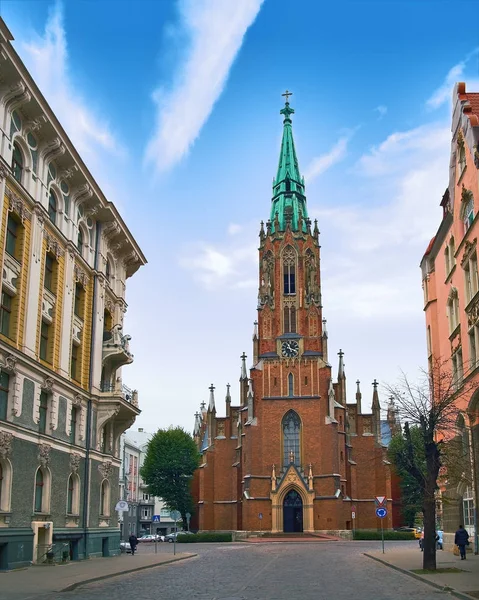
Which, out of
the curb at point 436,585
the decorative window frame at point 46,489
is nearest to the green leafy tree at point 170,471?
the decorative window frame at point 46,489

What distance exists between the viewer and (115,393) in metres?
33.6

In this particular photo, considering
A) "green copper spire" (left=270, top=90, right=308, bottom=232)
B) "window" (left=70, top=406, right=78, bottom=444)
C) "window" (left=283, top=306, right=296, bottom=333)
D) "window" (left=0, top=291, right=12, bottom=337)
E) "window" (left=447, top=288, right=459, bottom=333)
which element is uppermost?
"green copper spire" (left=270, top=90, right=308, bottom=232)

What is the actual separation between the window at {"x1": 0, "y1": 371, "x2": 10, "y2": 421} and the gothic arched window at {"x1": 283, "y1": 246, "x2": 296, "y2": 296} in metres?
60.0

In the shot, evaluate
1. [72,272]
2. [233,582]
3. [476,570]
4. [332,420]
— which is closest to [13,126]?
[72,272]

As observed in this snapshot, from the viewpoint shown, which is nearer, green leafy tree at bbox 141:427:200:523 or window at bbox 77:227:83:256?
window at bbox 77:227:83:256

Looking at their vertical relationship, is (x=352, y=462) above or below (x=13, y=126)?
below

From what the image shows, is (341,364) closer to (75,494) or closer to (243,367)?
(243,367)

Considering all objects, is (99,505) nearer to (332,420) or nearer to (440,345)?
(440,345)

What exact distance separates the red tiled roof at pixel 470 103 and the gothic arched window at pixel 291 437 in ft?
167

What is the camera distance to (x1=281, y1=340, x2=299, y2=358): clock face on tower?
78.4 meters

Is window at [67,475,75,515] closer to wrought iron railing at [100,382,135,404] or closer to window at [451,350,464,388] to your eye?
wrought iron railing at [100,382,135,404]

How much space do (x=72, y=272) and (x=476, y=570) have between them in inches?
735

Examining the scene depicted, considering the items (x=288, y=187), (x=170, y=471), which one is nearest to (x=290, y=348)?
(x=170, y=471)

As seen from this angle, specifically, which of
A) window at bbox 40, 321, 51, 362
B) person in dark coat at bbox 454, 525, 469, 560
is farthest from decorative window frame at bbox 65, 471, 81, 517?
person in dark coat at bbox 454, 525, 469, 560
